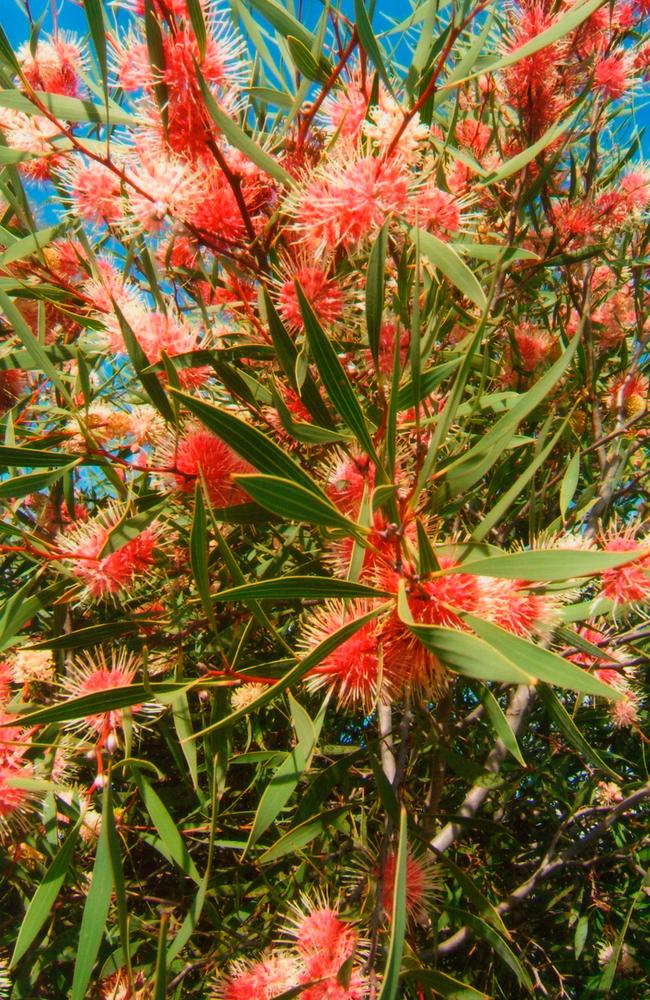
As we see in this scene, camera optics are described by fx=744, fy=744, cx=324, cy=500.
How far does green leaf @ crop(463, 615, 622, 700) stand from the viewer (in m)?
0.59

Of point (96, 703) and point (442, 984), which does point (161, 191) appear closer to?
point (96, 703)

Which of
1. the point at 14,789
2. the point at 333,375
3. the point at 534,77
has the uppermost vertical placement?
the point at 534,77

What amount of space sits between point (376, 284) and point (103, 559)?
1.78 ft

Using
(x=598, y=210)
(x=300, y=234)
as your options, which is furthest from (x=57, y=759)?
(x=598, y=210)

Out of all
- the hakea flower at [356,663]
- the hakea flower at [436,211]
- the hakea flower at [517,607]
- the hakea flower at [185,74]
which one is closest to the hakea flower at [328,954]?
the hakea flower at [356,663]

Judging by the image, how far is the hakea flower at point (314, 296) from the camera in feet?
3.20

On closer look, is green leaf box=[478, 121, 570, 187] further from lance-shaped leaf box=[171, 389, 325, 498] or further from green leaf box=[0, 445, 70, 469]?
green leaf box=[0, 445, 70, 469]

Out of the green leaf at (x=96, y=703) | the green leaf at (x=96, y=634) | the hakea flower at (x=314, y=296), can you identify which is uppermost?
the hakea flower at (x=314, y=296)

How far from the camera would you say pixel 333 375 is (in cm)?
75

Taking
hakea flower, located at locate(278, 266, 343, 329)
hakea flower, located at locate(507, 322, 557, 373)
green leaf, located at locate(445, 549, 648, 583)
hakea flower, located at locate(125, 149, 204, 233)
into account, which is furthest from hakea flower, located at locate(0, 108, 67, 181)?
hakea flower, located at locate(507, 322, 557, 373)

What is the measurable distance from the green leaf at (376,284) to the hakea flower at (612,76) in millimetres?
1064

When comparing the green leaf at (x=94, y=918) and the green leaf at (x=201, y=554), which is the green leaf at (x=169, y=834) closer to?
the green leaf at (x=94, y=918)

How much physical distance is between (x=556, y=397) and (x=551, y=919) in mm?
1252

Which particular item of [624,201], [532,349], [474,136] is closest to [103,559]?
[532,349]
